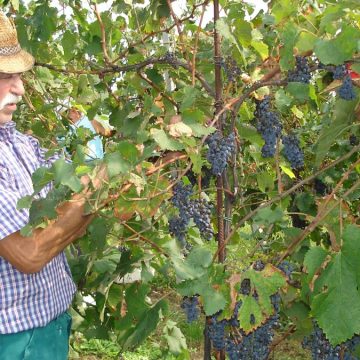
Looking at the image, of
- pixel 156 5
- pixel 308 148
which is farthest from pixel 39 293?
pixel 308 148

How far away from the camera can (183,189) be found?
212 cm

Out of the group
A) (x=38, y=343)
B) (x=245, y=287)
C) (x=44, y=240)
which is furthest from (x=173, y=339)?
(x=245, y=287)

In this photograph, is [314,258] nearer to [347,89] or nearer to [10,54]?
[347,89]

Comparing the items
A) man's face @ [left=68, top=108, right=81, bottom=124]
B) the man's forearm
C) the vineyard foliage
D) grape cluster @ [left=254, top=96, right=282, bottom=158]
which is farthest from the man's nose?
man's face @ [left=68, top=108, right=81, bottom=124]

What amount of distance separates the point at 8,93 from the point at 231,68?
0.82 meters

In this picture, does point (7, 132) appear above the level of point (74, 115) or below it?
above

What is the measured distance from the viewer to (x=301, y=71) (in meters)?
2.01

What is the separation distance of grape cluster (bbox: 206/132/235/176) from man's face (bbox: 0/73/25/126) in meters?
0.81

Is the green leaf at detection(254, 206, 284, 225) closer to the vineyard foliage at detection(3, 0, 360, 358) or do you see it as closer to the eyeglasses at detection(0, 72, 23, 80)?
the vineyard foliage at detection(3, 0, 360, 358)

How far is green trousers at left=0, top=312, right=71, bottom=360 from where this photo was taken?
97.8 inches

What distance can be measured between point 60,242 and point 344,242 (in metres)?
0.97

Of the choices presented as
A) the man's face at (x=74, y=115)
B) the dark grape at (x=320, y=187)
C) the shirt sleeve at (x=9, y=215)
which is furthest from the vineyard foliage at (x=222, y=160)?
the man's face at (x=74, y=115)

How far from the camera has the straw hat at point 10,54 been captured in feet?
8.07

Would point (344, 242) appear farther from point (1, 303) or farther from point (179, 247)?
point (1, 303)
